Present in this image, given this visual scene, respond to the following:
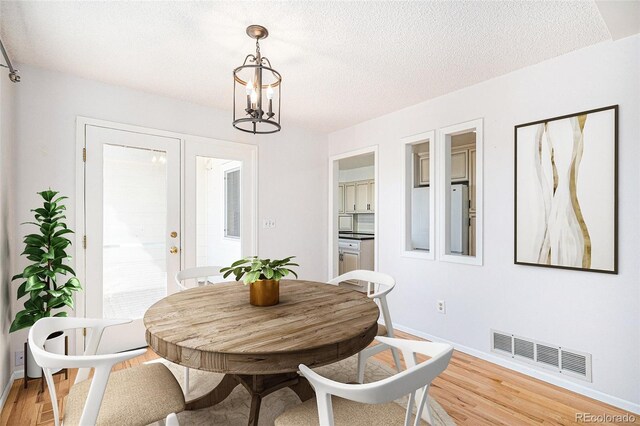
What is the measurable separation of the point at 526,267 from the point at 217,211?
9.99 ft

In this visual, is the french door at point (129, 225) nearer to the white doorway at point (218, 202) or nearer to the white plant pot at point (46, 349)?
the white doorway at point (218, 202)

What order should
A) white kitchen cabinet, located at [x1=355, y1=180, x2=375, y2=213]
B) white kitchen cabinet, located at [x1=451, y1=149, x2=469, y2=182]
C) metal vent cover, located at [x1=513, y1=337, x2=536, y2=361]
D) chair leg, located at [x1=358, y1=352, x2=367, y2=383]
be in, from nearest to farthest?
chair leg, located at [x1=358, y1=352, x2=367, y2=383] < metal vent cover, located at [x1=513, y1=337, x2=536, y2=361] < white kitchen cabinet, located at [x1=451, y1=149, x2=469, y2=182] < white kitchen cabinet, located at [x1=355, y1=180, x2=375, y2=213]

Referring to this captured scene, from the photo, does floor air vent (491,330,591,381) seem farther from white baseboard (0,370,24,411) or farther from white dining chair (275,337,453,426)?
white baseboard (0,370,24,411)

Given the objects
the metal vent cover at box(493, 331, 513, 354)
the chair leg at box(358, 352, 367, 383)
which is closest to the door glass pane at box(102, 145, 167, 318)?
the chair leg at box(358, 352, 367, 383)

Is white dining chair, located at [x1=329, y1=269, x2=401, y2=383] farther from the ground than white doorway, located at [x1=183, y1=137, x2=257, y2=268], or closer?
closer

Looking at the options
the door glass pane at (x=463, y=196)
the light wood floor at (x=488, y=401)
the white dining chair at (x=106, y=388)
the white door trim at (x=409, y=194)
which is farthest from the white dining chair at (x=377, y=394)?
the door glass pane at (x=463, y=196)

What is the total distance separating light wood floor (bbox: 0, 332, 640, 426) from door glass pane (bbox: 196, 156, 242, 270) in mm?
1538

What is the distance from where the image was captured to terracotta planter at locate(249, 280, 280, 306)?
5.92ft

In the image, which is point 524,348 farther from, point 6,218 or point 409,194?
point 6,218

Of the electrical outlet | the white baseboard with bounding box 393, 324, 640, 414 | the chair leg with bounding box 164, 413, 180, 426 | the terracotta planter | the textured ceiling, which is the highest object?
the textured ceiling

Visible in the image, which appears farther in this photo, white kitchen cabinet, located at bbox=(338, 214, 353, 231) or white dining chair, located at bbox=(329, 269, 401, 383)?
white kitchen cabinet, located at bbox=(338, 214, 353, 231)

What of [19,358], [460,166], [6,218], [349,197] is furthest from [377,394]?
[349,197]

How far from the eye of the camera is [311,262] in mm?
4441

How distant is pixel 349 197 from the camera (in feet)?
21.7
